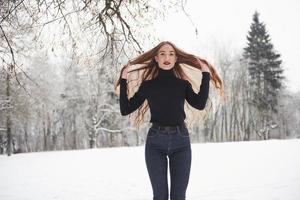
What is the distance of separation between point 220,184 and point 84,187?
3557mm

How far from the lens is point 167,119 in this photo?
12.3 ft

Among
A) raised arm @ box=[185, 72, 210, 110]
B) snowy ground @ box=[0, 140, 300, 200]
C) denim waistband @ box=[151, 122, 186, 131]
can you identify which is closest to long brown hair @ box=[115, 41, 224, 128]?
raised arm @ box=[185, 72, 210, 110]

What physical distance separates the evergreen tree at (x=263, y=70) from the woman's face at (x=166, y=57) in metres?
37.6

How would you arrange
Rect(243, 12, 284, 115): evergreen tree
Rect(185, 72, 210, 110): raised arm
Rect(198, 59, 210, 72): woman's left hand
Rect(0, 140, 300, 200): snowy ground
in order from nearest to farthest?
1. Rect(185, 72, 210, 110): raised arm
2. Rect(198, 59, 210, 72): woman's left hand
3. Rect(0, 140, 300, 200): snowy ground
4. Rect(243, 12, 284, 115): evergreen tree

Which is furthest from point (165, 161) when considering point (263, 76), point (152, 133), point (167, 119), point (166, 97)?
point (263, 76)

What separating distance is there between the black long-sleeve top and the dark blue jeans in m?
0.15

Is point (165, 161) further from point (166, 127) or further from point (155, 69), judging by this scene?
point (155, 69)

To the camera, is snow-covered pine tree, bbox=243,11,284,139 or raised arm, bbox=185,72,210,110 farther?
snow-covered pine tree, bbox=243,11,284,139

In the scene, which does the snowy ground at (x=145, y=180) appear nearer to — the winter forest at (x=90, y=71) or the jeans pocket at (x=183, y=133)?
the winter forest at (x=90, y=71)

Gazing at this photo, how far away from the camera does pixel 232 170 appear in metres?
11.8

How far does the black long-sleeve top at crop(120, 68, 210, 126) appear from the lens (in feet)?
12.4

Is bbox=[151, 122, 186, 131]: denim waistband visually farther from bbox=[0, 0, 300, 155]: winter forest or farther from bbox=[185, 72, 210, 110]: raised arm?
bbox=[0, 0, 300, 155]: winter forest

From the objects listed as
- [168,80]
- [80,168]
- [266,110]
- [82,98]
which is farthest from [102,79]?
[168,80]

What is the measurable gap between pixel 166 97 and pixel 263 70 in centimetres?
3956
